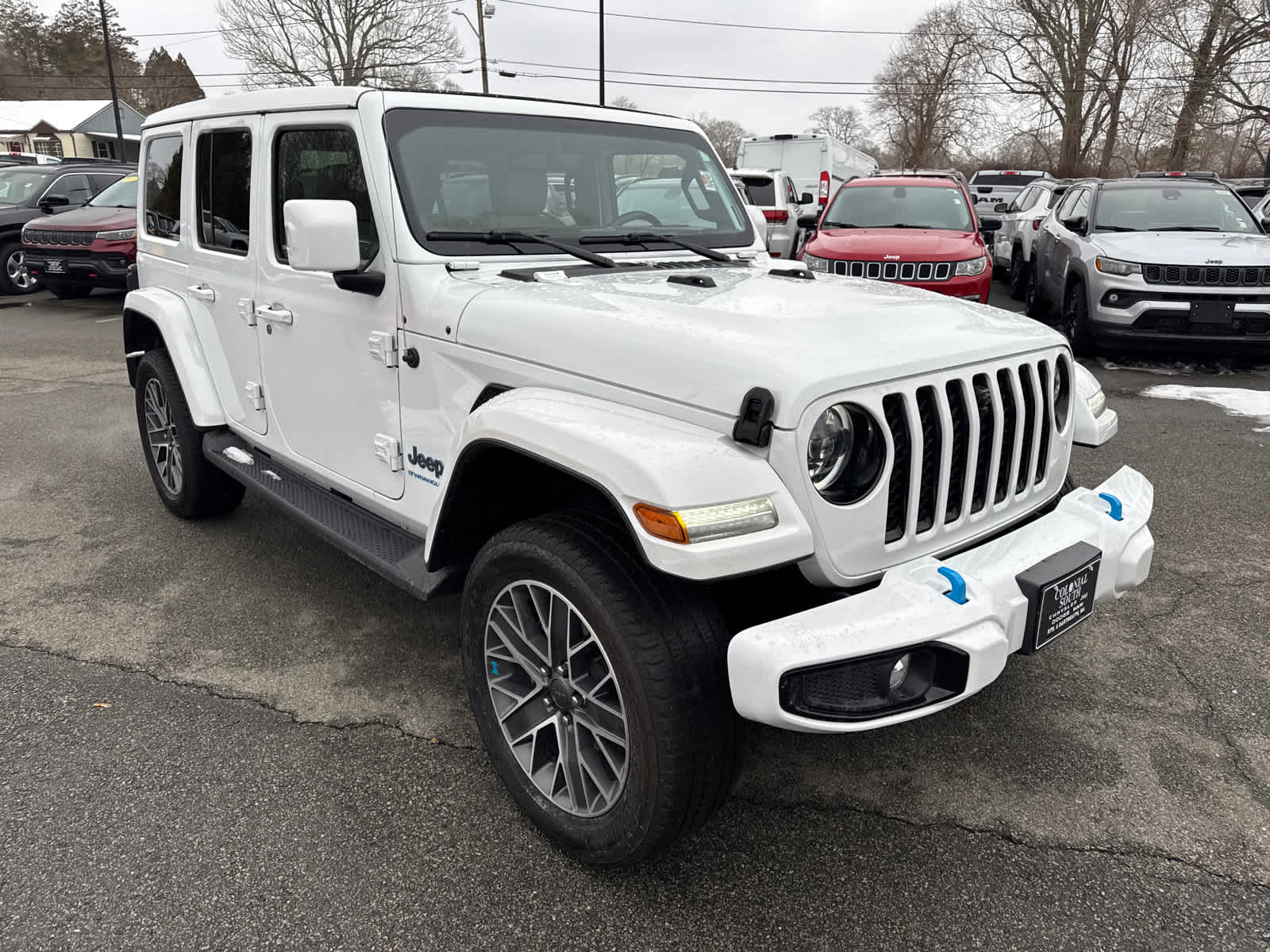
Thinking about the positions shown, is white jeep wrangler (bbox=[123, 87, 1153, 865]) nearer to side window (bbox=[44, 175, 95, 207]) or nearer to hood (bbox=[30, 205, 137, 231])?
hood (bbox=[30, 205, 137, 231])

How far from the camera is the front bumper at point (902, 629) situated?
1.79 m

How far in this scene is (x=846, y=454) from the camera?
206cm

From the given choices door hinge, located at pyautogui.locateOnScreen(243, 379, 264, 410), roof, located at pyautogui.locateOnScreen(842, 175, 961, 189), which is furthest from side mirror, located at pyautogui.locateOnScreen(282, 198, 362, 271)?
roof, located at pyautogui.locateOnScreen(842, 175, 961, 189)

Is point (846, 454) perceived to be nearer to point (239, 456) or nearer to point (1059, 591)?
point (1059, 591)

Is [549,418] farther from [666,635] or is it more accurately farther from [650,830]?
[650,830]

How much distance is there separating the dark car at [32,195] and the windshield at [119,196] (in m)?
0.78

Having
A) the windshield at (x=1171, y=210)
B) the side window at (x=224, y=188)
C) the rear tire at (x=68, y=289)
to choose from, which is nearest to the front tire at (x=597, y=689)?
the side window at (x=224, y=188)

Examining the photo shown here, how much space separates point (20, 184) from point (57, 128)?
48.2 metres

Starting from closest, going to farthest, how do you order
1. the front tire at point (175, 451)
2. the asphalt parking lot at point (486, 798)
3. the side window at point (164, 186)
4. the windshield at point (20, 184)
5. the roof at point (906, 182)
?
the asphalt parking lot at point (486, 798), the side window at point (164, 186), the front tire at point (175, 451), the roof at point (906, 182), the windshield at point (20, 184)

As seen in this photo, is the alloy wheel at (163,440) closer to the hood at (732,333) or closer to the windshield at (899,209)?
the hood at (732,333)

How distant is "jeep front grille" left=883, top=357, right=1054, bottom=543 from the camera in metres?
2.10

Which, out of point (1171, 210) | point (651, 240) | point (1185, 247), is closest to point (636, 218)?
point (651, 240)

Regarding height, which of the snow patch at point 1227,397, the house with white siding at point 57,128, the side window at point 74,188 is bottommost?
the snow patch at point 1227,397

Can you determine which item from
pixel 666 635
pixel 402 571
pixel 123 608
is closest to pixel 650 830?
pixel 666 635
